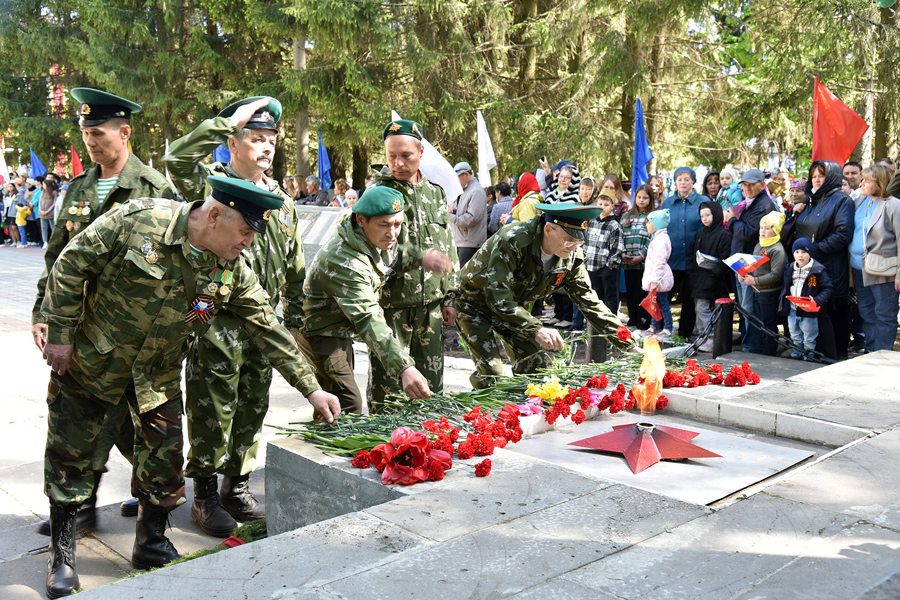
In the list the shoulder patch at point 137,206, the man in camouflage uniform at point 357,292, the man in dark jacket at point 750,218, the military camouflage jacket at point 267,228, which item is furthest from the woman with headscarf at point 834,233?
the shoulder patch at point 137,206

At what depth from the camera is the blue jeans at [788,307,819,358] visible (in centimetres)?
751

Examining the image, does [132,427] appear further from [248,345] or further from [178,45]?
[178,45]

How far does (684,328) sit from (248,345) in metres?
6.01

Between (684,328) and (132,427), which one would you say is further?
(684,328)

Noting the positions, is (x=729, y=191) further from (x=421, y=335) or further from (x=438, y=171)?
(x=421, y=335)

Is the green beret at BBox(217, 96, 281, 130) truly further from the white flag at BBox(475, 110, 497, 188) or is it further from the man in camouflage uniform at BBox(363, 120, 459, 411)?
the white flag at BBox(475, 110, 497, 188)

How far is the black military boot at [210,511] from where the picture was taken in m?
4.27

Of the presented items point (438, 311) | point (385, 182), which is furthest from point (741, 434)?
point (385, 182)

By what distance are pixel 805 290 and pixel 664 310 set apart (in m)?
2.00

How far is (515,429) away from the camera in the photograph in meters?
4.08

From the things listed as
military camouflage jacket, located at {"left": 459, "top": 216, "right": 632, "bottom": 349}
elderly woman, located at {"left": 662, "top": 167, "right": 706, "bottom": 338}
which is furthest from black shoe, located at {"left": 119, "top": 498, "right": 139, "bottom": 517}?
elderly woman, located at {"left": 662, "top": 167, "right": 706, "bottom": 338}

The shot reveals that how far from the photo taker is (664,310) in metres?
9.34

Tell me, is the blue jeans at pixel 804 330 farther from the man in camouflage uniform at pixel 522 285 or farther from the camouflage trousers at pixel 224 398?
the camouflage trousers at pixel 224 398

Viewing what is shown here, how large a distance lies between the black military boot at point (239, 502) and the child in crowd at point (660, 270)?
18.3 ft
